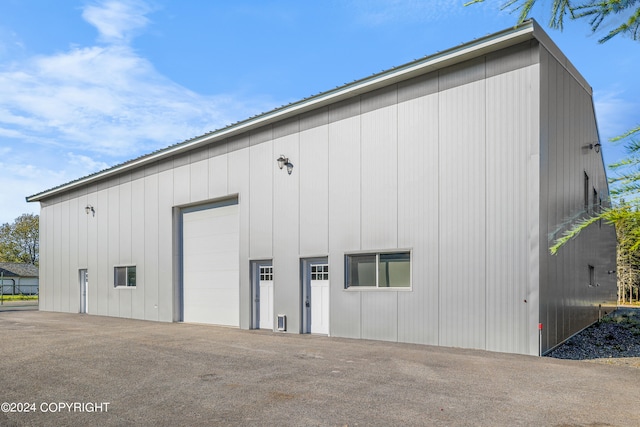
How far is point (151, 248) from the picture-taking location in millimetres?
19328

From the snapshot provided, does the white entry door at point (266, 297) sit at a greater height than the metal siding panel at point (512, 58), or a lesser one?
lesser

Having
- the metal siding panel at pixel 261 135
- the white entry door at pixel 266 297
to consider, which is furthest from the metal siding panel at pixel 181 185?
the white entry door at pixel 266 297

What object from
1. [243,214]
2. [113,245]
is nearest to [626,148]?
[243,214]

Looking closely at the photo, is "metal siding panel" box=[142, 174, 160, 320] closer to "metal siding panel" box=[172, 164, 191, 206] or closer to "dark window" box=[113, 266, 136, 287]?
"dark window" box=[113, 266, 136, 287]

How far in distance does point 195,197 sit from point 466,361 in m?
11.6

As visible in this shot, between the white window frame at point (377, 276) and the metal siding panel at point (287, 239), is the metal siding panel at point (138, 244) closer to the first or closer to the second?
the metal siding panel at point (287, 239)

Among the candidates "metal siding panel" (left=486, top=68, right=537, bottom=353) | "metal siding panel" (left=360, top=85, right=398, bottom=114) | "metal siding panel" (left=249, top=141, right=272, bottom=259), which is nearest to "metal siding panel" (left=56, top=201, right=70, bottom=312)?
"metal siding panel" (left=249, top=141, right=272, bottom=259)

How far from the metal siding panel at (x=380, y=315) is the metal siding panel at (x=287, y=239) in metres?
2.27

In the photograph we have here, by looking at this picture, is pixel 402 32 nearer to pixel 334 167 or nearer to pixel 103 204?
pixel 334 167

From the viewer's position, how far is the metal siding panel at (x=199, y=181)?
1723 centimetres

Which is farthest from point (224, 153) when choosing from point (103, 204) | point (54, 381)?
point (54, 381)

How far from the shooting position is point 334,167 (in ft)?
43.7

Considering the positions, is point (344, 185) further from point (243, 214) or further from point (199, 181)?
point (199, 181)

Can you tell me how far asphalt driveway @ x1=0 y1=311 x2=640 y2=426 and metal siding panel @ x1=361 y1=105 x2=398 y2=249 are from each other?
2699 millimetres
